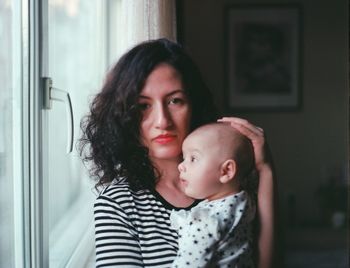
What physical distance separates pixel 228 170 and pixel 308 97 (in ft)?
9.43

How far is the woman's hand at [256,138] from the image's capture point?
3.46ft

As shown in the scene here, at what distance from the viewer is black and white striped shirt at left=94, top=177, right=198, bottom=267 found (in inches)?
38.3

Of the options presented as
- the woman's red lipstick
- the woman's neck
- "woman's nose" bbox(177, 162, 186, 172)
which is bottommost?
the woman's neck

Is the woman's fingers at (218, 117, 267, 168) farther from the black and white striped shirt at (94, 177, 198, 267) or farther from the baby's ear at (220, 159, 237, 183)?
the black and white striped shirt at (94, 177, 198, 267)

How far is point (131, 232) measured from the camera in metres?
0.99

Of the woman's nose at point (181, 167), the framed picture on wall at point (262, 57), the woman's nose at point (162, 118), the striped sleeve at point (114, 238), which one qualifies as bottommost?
the striped sleeve at point (114, 238)

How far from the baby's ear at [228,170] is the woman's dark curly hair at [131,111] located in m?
0.15

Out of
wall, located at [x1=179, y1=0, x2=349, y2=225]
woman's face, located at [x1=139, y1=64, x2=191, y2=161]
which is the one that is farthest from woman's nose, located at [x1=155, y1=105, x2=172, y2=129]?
wall, located at [x1=179, y1=0, x2=349, y2=225]

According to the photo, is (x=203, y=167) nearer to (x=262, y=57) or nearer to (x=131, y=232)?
(x=131, y=232)

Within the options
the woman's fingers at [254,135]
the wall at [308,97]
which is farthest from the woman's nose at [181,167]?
the wall at [308,97]

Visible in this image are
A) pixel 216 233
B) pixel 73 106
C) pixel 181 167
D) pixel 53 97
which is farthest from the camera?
pixel 73 106

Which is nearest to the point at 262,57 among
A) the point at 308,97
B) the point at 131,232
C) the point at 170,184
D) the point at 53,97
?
the point at 308,97

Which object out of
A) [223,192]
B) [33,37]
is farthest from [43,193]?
[223,192]

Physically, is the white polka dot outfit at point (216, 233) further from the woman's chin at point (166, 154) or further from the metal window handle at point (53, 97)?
the metal window handle at point (53, 97)
